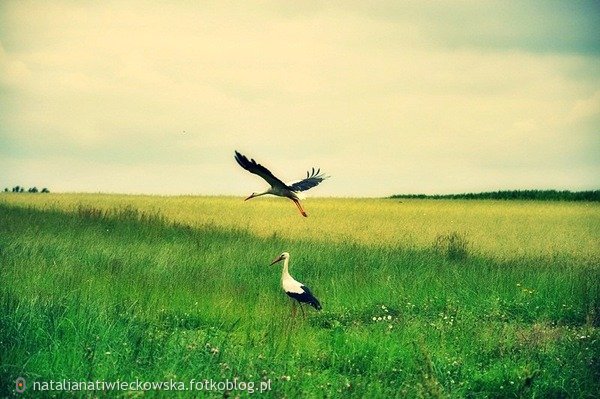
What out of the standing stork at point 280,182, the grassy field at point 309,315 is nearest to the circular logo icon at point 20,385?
the grassy field at point 309,315

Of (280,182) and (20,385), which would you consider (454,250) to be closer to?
(280,182)

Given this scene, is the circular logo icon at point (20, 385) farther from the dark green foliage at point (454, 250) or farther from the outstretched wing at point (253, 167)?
the dark green foliage at point (454, 250)

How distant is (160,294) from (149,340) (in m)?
2.58

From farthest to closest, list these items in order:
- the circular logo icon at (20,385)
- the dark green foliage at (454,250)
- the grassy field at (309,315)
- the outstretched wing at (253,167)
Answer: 1. the dark green foliage at (454,250)
2. the outstretched wing at (253,167)
3. the grassy field at (309,315)
4. the circular logo icon at (20,385)

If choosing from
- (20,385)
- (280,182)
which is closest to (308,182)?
(280,182)

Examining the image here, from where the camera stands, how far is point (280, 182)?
701 cm

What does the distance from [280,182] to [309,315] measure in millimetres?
2337

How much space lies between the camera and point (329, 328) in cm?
821

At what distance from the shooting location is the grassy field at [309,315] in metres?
5.59

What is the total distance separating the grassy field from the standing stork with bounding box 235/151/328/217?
1.51 m

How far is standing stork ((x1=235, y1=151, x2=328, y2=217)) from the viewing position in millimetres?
6500

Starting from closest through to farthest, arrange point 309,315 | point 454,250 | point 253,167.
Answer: point 253,167 < point 309,315 < point 454,250

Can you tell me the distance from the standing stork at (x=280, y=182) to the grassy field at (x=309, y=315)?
4.95 feet

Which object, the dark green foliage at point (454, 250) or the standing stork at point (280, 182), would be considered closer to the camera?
the standing stork at point (280, 182)
